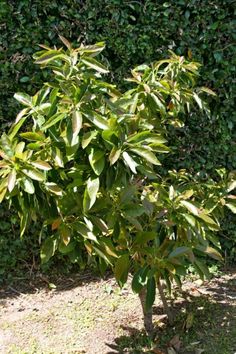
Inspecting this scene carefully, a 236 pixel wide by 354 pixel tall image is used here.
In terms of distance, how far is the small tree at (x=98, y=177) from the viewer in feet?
8.58

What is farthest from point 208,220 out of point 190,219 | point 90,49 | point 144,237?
point 90,49

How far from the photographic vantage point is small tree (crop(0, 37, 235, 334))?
2.62m

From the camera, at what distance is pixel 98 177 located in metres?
2.67

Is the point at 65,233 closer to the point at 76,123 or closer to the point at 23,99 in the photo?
the point at 76,123

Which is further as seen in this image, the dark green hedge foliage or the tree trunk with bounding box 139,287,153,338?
the dark green hedge foliage

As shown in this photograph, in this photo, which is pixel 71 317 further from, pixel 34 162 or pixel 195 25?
pixel 195 25

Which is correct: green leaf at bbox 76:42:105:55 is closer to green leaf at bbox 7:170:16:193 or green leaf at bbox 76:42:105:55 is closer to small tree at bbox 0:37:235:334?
small tree at bbox 0:37:235:334

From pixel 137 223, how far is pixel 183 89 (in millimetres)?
904

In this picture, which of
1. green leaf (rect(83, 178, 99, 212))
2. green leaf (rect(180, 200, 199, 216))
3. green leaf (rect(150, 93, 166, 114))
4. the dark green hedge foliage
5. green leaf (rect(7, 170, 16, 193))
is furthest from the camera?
the dark green hedge foliage

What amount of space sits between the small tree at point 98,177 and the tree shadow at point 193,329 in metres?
0.53

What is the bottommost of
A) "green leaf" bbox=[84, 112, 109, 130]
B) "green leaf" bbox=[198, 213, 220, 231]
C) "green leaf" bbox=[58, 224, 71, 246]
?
"green leaf" bbox=[198, 213, 220, 231]

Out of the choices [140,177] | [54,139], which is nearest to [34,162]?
[54,139]

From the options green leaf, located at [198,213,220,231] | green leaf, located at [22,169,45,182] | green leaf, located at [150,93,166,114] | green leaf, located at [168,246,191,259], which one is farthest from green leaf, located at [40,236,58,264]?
green leaf, located at [150,93,166,114]

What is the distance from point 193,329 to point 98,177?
1402 millimetres
